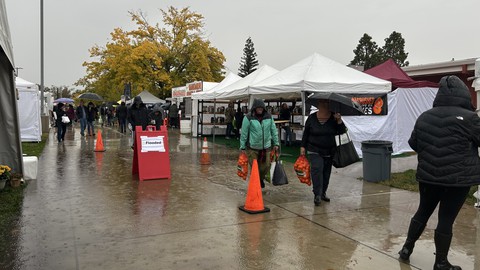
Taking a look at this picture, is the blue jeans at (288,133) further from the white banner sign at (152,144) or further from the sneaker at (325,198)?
the sneaker at (325,198)

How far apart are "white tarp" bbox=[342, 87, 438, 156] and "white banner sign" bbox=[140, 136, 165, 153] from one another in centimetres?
601

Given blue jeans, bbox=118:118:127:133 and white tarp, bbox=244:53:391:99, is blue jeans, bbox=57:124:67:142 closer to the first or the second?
blue jeans, bbox=118:118:127:133

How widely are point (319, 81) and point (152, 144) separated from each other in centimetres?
546

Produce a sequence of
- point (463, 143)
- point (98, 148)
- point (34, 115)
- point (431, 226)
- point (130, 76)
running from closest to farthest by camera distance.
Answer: point (463, 143) → point (431, 226) → point (98, 148) → point (34, 115) → point (130, 76)

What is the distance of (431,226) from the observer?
582cm

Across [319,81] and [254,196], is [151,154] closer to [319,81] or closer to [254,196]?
[254,196]

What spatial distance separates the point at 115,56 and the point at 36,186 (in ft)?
111

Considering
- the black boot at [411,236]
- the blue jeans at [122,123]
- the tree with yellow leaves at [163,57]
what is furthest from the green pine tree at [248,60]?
the black boot at [411,236]

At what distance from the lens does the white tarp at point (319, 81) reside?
470 inches

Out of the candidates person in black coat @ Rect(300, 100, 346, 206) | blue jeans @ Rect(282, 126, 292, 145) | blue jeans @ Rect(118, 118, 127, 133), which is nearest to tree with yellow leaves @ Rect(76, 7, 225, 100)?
blue jeans @ Rect(118, 118, 127, 133)

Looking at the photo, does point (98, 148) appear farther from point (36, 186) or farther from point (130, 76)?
point (130, 76)

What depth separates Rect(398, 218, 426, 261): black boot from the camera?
14.1 ft

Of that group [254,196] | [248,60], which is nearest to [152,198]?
[254,196]

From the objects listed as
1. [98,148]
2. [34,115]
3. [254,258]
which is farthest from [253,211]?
[34,115]
